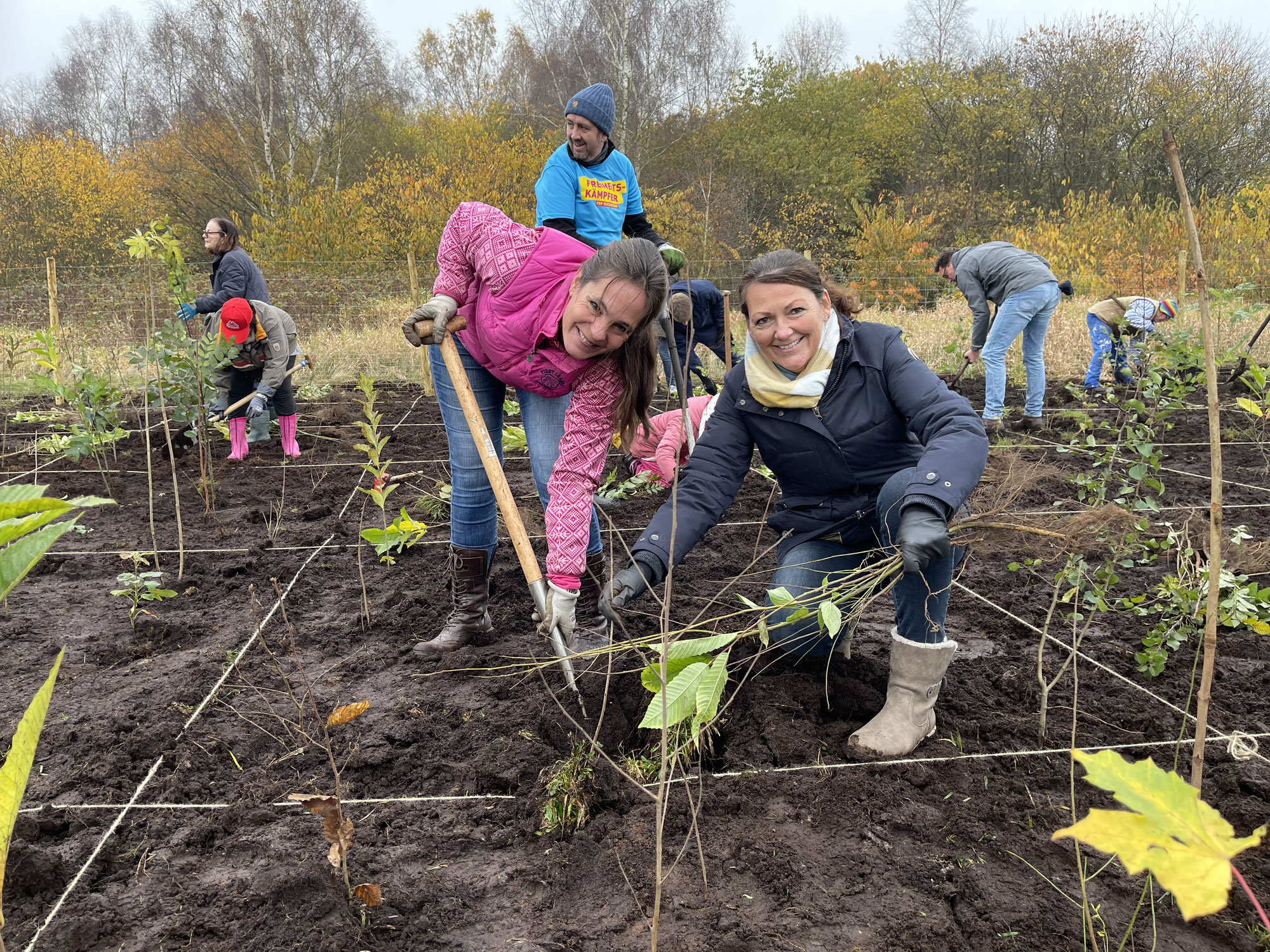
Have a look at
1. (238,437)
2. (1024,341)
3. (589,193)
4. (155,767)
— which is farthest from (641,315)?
(1024,341)

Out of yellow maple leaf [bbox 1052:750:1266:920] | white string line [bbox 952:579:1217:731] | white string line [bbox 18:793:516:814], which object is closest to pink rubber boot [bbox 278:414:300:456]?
white string line [bbox 18:793:516:814]

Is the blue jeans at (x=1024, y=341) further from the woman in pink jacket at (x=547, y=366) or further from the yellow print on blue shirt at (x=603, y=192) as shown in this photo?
the woman in pink jacket at (x=547, y=366)

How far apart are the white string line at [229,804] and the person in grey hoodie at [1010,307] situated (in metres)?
4.90

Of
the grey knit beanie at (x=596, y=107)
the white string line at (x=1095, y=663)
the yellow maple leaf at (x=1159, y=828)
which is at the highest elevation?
the grey knit beanie at (x=596, y=107)

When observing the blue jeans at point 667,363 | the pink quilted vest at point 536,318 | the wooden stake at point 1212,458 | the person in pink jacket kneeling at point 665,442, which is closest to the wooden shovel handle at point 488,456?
the pink quilted vest at point 536,318

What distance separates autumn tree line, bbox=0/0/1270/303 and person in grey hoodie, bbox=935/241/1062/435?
26.0 feet

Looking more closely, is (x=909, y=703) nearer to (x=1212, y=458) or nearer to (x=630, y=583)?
(x=630, y=583)

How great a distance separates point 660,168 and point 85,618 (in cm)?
1610

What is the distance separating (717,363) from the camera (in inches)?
335

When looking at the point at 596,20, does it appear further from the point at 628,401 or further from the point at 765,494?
the point at 628,401

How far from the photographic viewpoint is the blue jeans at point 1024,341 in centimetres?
569

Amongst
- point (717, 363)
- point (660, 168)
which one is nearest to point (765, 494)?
point (717, 363)

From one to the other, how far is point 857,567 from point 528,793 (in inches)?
38.9

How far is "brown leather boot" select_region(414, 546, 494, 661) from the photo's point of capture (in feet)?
8.80
